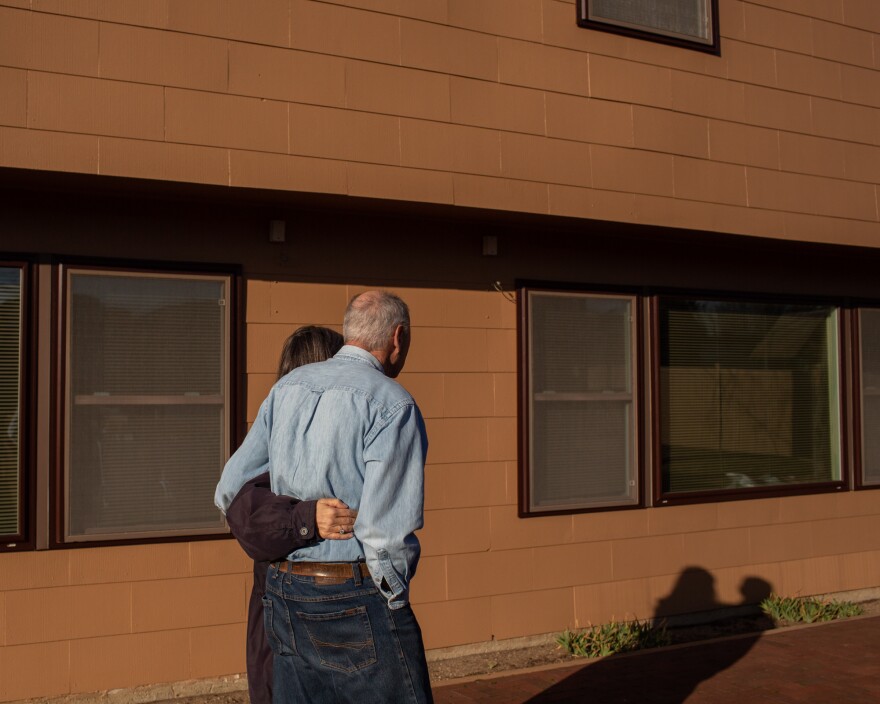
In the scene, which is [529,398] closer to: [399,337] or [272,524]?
[399,337]

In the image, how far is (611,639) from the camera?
6520 mm

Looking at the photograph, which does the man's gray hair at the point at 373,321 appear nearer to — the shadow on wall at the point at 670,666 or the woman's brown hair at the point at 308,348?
the woman's brown hair at the point at 308,348

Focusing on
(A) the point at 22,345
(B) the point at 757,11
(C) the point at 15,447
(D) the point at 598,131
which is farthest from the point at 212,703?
(B) the point at 757,11

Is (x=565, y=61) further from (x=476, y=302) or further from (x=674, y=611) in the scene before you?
(x=674, y=611)

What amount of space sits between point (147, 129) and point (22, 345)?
1.30 m

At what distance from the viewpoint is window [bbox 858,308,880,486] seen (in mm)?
8188

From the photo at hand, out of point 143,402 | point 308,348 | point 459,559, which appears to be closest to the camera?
point 308,348

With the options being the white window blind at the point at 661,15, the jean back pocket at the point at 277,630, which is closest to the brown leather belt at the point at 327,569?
the jean back pocket at the point at 277,630

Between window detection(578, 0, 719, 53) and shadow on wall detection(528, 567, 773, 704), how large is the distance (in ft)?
12.3

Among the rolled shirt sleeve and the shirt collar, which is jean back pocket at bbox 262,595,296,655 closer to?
the rolled shirt sleeve

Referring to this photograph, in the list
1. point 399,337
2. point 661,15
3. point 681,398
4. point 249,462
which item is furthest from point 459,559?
point 661,15

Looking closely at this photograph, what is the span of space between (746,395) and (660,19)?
2.86 m

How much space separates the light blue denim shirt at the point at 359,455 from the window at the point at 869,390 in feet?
20.5

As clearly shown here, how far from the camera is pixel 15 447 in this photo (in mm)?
5184
